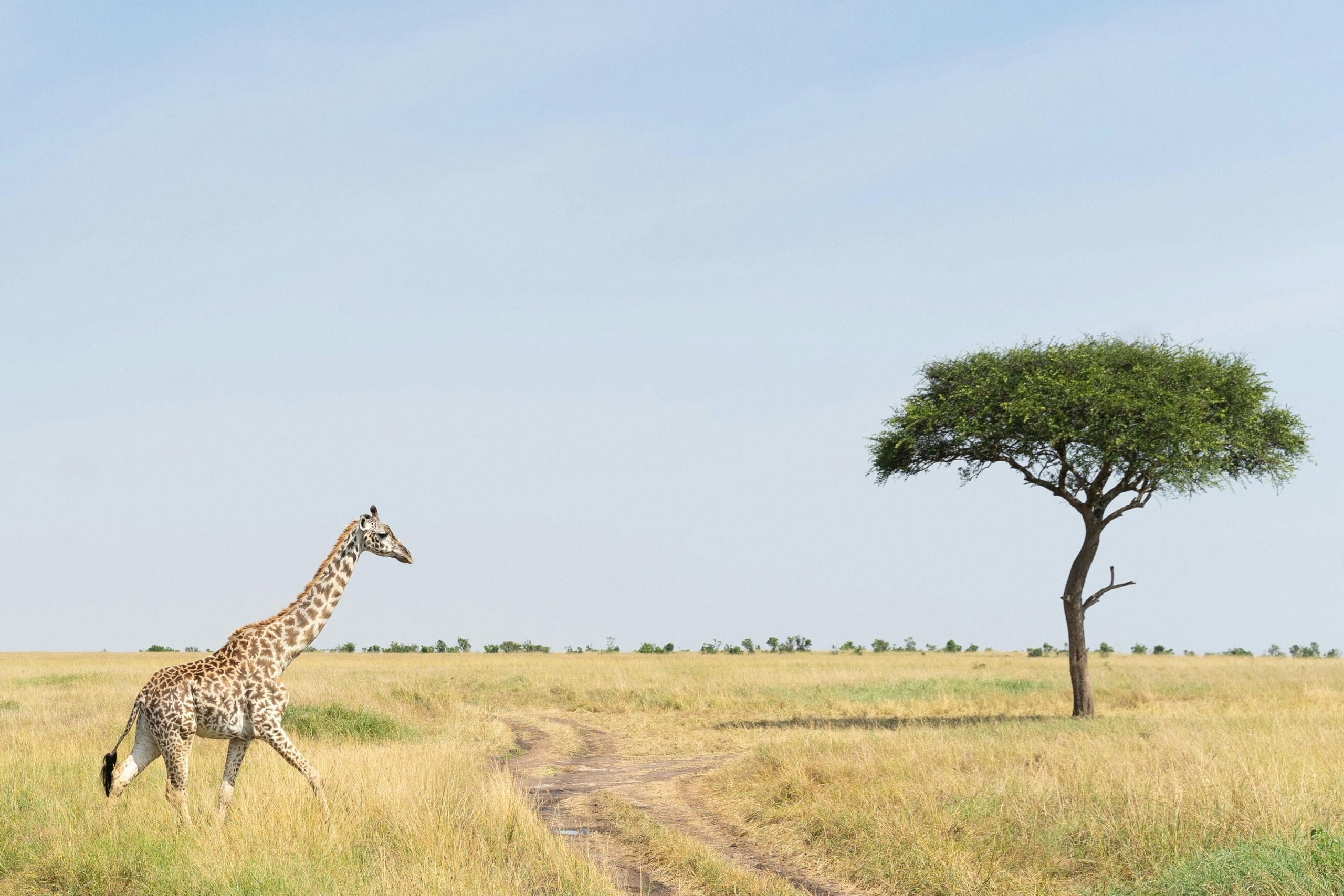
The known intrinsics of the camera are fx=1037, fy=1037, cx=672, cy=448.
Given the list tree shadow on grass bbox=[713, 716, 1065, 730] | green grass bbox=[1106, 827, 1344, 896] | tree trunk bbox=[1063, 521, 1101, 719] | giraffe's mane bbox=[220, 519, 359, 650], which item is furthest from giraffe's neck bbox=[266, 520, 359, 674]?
tree trunk bbox=[1063, 521, 1101, 719]

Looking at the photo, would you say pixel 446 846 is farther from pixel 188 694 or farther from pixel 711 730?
pixel 711 730

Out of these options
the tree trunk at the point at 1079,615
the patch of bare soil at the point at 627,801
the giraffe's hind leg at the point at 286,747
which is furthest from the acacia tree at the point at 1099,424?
the giraffe's hind leg at the point at 286,747

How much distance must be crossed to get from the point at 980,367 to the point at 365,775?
799 inches

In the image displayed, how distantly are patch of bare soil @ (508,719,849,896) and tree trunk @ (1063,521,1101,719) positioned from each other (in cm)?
1146

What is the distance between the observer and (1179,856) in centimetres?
955

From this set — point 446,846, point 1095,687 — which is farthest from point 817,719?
point 446,846

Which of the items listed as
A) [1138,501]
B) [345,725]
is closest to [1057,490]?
[1138,501]

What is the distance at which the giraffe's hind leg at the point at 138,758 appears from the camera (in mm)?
11945

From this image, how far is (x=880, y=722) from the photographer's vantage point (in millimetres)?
27031

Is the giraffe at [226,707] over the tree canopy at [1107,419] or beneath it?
beneath

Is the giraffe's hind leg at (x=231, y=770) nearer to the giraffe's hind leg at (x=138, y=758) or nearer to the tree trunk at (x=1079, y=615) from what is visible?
the giraffe's hind leg at (x=138, y=758)

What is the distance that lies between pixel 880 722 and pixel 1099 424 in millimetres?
9372

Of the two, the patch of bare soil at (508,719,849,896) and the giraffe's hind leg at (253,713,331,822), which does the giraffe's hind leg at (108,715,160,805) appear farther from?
the patch of bare soil at (508,719,849,896)

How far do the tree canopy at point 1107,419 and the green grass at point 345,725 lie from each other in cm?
1469
